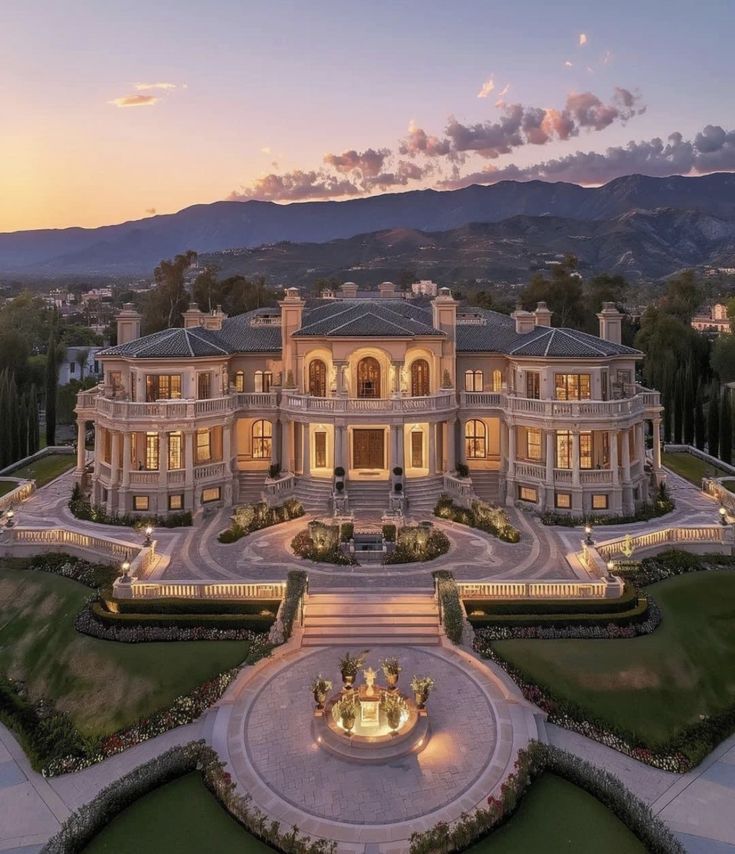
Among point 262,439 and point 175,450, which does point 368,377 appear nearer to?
point 262,439

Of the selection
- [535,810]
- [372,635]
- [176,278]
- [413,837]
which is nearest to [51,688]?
[372,635]

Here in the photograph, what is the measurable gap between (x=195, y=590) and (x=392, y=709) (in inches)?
405

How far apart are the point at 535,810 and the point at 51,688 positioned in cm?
1589

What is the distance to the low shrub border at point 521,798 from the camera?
42.4 feet

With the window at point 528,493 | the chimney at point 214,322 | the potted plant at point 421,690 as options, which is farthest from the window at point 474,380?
the potted plant at point 421,690

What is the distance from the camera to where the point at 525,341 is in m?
38.5

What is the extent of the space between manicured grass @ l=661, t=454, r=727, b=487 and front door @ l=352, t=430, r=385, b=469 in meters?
22.3

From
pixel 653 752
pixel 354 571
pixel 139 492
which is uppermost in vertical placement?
pixel 139 492

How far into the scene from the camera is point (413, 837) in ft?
42.6

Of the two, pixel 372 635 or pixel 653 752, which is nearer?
pixel 653 752

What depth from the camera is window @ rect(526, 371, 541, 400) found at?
121ft

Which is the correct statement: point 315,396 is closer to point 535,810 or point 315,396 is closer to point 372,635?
point 372,635

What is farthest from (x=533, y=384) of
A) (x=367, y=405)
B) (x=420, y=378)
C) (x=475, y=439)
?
(x=367, y=405)

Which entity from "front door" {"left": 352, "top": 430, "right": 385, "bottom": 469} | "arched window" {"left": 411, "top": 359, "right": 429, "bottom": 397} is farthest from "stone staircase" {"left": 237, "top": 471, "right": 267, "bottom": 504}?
"arched window" {"left": 411, "top": 359, "right": 429, "bottom": 397}
